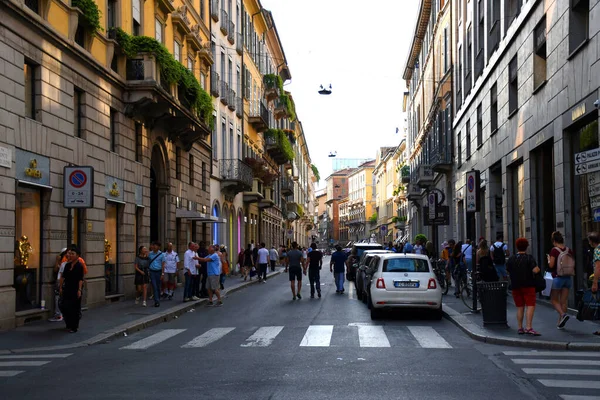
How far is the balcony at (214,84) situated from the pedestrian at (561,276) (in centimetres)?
2429

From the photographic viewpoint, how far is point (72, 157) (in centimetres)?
1916

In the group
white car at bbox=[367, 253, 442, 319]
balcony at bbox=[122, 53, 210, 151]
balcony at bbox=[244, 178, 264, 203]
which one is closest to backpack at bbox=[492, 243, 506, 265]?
white car at bbox=[367, 253, 442, 319]

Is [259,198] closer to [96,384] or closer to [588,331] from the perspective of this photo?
[588,331]

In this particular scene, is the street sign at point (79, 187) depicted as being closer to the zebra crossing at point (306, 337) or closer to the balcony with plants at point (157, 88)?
the zebra crossing at point (306, 337)

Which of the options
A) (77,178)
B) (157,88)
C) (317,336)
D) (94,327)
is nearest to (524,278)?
(317,336)

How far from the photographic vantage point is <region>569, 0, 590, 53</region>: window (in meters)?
17.0

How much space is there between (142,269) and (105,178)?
271 centimetres

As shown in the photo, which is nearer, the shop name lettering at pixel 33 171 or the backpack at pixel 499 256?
the shop name lettering at pixel 33 171

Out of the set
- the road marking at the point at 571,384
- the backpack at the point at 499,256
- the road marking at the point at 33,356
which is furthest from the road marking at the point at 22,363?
the backpack at the point at 499,256

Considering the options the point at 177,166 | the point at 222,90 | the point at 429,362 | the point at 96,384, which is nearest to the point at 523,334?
the point at 429,362

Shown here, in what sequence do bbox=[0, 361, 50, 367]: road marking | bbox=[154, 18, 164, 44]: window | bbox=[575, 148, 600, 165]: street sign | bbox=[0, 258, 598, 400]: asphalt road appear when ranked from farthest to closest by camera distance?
bbox=[154, 18, 164, 44]: window → bbox=[575, 148, 600, 165]: street sign → bbox=[0, 361, 50, 367]: road marking → bbox=[0, 258, 598, 400]: asphalt road

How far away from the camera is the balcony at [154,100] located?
76.8 ft

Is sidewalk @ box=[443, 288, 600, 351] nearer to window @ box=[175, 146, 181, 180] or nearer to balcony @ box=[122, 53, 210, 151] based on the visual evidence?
balcony @ box=[122, 53, 210, 151]

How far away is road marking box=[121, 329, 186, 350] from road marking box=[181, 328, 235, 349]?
607 mm
